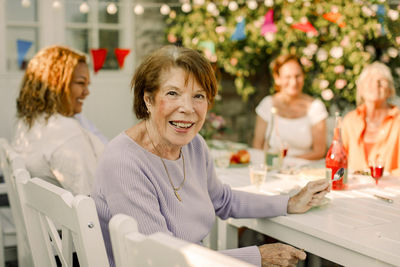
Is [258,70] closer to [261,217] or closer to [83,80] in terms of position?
[83,80]

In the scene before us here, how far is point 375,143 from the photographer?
3.28 metres

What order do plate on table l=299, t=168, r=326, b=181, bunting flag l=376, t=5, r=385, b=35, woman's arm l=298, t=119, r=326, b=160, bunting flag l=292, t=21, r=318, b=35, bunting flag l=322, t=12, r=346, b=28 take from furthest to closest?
bunting flag l=292, t=21, r=318, b=35
bunting flag l=322, t=12, r=346, b=28
bunting flag l=376, t=5, r=385, b=35
woman's arm l=298, t=119, r=326, b=160
plate on table l=299, t=168, r=326, b=181

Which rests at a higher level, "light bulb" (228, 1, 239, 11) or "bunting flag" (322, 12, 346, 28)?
"light bulb" (228, 1, 239, 11)

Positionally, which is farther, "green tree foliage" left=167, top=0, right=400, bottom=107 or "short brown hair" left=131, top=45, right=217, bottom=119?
"green tree foliage" left=167, top=0, right=400, bottom=107

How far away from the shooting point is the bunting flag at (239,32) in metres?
4.69

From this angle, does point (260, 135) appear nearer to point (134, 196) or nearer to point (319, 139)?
point (319, 139)

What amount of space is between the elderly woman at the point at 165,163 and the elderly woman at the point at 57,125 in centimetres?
59

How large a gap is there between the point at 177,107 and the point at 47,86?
1047 millimetres

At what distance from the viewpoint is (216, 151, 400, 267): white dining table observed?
154cm

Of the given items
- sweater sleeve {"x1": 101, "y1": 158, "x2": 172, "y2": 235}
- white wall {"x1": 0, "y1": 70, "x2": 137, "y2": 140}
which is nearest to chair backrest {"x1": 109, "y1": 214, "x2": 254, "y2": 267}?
sweater sleeve {"x1": 101, "y1": 158, "x2": 172, "y2": 235}

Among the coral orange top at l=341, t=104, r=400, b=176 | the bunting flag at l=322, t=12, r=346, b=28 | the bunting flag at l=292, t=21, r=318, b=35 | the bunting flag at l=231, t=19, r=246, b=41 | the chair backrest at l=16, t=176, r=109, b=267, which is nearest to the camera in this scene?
the chair backrest at l=16, t=176, r=109, b=267

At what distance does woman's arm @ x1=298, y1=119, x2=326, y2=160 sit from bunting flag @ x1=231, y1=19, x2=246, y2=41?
4.39 ft

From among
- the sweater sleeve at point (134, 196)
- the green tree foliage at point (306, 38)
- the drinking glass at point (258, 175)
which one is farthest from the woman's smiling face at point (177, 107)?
the green tree foliage at point (306, 38)

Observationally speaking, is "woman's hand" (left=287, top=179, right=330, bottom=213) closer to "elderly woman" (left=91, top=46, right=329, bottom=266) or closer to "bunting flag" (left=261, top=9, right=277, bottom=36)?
"elderly woman" (left=91, top=46, right=329, bottom=266)
